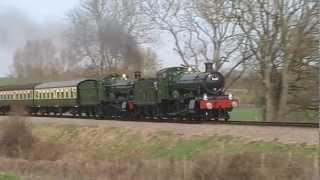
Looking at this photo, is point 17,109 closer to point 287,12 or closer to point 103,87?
point 103,87

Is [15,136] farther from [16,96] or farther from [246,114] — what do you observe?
[246,114]

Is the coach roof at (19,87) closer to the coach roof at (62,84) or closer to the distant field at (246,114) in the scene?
the coach roof at (62,84)

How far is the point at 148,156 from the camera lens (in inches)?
948

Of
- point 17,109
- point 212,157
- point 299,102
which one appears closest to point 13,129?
point 17,109

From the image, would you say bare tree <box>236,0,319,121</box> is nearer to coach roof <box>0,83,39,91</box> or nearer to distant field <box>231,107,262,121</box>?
distant field <box>231,107,262,121</box>

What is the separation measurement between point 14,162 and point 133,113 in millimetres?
11780

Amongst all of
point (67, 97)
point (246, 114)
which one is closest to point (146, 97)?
point (67, 97)

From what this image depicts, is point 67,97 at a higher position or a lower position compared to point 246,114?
higher

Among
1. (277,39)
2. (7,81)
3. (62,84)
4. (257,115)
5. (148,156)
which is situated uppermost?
(277,39)

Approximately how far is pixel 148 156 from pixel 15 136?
29.4 feet

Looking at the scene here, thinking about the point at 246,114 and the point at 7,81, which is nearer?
the point at 246,114

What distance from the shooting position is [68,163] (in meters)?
22.3

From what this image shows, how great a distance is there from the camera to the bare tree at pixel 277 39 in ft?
124

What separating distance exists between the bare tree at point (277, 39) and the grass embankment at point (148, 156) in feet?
44.1
